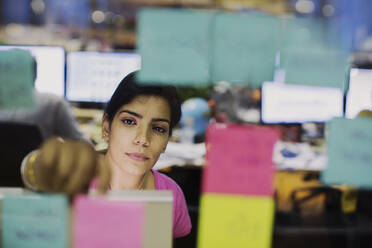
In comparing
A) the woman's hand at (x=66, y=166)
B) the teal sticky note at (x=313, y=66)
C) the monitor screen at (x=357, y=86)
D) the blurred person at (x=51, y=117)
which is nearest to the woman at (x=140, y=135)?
the woman's hand at (x=66, y=166)

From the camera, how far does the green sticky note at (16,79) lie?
71 cm

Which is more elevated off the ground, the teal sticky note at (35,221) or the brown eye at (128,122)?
the brown eye at (128,122)

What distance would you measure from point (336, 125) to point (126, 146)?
41 cm

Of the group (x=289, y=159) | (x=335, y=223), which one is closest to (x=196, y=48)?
(x=289, y=159)

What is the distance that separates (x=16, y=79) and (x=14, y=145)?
100cm

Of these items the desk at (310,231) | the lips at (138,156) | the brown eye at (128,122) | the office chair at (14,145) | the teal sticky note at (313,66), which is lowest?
the desk at (310,231)

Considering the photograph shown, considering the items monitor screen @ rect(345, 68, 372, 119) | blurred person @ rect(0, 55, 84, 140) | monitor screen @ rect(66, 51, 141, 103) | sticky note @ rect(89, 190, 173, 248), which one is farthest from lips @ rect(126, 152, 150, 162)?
monitor screen @ rect(66, 51, 141, 103)

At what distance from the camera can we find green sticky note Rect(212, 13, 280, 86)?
677mm

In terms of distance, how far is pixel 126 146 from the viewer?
838 mm

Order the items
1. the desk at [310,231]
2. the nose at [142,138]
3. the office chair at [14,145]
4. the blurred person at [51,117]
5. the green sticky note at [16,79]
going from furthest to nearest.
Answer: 1. the desk at [310,231]
2. the blurred person at [51,117]
3. the office chair at [14,145]
4. the nose at [142,138]
5. the green sticky note at [16,79]

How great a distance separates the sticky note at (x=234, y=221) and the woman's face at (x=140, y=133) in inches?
8.5

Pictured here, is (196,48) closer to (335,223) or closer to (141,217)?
(141,217)

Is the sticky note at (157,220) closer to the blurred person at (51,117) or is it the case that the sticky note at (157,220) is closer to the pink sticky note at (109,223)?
the pink sticky note at (109,223)

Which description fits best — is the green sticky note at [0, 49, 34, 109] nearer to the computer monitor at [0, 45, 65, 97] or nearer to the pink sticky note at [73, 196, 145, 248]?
the pink sticky note at [73, 196, 145, 248]
